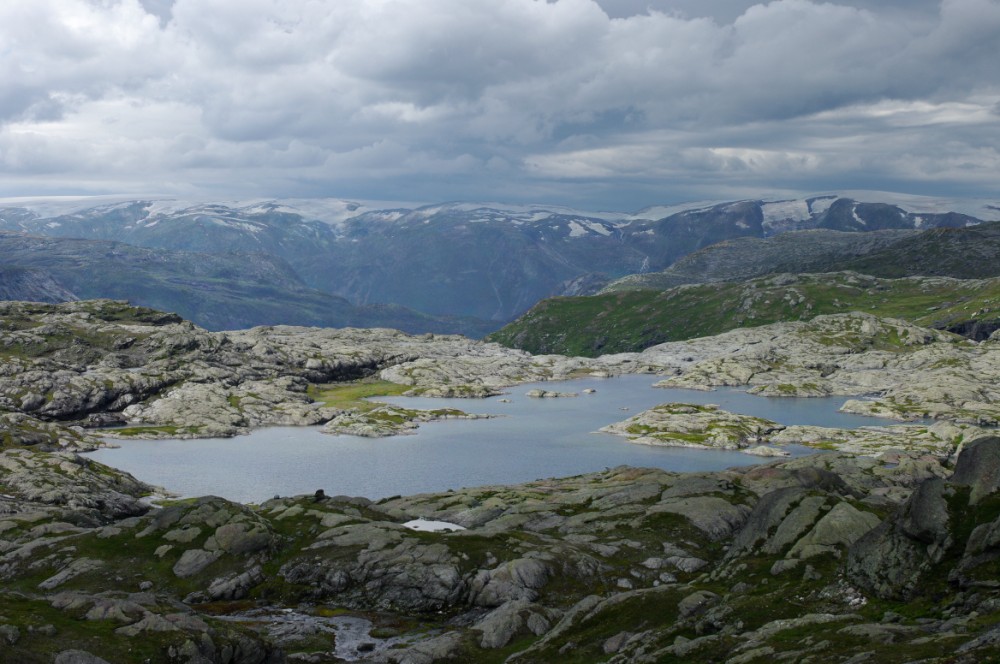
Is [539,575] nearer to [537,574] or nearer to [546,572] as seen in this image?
[537,574]

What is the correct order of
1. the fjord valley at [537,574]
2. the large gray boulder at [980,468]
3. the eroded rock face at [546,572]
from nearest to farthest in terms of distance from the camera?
the fjord valley at [537,574] → the eroded rock face at [546,572] → the large gray boulder at [980,468]

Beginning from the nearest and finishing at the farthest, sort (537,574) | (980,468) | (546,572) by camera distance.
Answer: (980,468), (537,574), (546,572)

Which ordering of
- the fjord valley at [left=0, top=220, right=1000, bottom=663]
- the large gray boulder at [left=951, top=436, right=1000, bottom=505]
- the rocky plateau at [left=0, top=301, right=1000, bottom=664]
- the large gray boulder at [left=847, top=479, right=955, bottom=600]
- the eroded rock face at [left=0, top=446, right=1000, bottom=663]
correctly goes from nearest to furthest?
1. the rocky plateau at [left=0, top=301, right=1000, bottom=664]
2. the fjord valley at [left=0, top=220, right=1000, bottom=663]
3. the eroded rock face at [left=0, top=446, right=1000, bottom=663]
4. the large gray boulder at [left=847, top=479, right=955, bottom=600]
5. the large gray boulder at [left=951, top=436, right=1000, bottom=505]

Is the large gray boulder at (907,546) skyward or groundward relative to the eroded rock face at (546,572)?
skyward

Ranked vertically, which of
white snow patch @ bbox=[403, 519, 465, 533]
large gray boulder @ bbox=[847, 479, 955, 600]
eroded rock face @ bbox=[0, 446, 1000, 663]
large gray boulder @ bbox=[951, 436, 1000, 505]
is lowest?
white snow patch @ bbox=[403, 519, 465, 533]

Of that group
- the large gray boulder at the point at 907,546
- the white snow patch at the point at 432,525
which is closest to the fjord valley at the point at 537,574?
the large gray boulder at the point at 907,546

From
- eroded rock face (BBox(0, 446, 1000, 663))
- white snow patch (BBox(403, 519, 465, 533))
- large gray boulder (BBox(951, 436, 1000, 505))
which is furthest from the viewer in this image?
white snow patch (BBox(403, 519, 465, 533))

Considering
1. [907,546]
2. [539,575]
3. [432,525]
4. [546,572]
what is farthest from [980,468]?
[432,525]

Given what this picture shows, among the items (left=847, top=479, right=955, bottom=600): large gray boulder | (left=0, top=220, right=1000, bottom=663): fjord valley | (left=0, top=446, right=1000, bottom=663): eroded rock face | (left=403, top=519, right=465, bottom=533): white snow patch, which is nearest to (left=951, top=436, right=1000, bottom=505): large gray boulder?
(left=0, top=220, right=1000, bottom=663): fjord valley

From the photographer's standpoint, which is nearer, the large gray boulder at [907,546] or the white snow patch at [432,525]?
the large gray boulder at [907,546]

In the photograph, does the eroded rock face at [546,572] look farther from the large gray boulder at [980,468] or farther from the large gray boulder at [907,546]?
the large gray boulder at [980,468]

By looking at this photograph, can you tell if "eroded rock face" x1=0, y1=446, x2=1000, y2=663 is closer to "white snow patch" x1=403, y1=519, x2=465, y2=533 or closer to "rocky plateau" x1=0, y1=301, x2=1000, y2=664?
"rocky plateau" x1=0, y1=301, x2=1000, y2=664

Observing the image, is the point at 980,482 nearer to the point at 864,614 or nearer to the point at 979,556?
the point at 979,556

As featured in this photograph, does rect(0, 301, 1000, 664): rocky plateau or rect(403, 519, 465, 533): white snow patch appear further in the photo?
rect(403, 519, 465, 533): white snow patch
